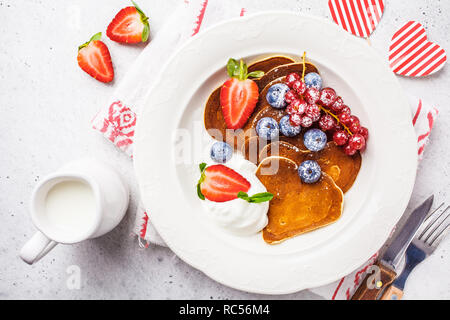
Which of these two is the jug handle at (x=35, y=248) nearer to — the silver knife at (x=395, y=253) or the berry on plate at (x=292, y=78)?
the berry on plate at (x=292, y=78)

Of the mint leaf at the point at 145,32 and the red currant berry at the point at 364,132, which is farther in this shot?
the mint leaf at the point at 145,32

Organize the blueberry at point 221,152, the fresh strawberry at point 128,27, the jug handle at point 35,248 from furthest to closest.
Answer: the fresh strawberry at point 128,27
the blueberry at point 221,152
the jug handle at point 35,248

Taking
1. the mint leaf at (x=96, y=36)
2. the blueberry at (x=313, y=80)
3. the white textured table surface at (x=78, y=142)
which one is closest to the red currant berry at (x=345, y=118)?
the blueberry at (x=313, y=80)

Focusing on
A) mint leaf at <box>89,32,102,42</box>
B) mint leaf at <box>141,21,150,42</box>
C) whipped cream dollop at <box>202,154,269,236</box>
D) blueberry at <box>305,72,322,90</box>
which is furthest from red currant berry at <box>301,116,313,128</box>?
mint leaf at <box>89,32,102,42</box>

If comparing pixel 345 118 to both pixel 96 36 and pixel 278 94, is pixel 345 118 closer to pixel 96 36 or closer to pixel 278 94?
pixel 278 94

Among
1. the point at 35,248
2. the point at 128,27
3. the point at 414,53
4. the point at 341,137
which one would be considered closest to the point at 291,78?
the point at 341,137

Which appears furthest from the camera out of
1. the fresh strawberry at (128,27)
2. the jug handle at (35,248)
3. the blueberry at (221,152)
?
the fresh strawberry at (128,27)
